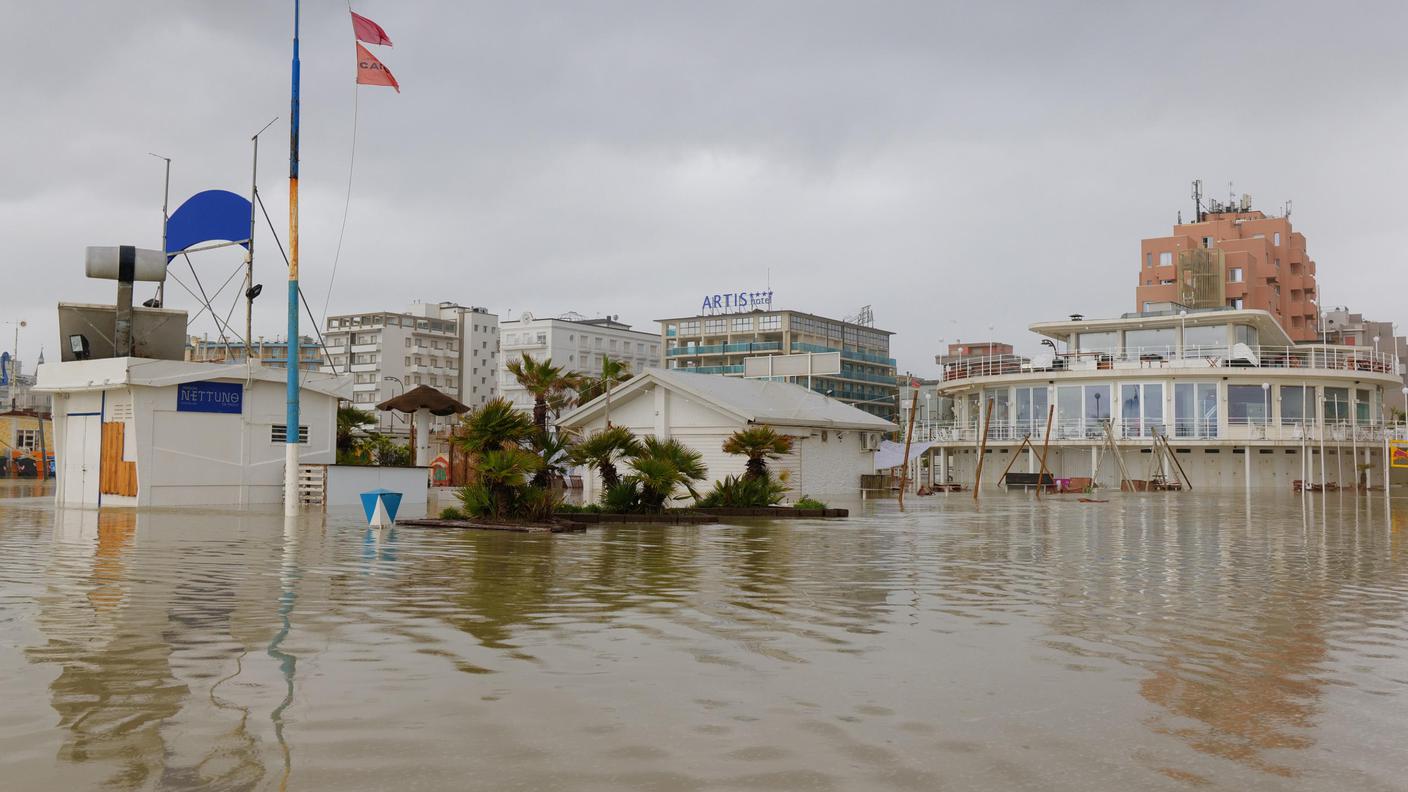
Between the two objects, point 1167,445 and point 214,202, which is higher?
point 214,202

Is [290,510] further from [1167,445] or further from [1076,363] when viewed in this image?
[1076,363]

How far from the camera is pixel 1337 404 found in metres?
60.8

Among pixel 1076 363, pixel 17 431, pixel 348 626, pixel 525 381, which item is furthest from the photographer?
pixel 17 431

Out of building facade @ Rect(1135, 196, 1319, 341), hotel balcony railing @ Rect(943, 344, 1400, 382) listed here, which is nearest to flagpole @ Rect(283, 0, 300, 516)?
hotel balcony railing @ Rect(943, 344, 1400, 382)

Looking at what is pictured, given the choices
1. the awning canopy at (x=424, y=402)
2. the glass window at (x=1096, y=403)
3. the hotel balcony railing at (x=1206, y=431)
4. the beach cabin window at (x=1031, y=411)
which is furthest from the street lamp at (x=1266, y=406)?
the awning canopy at (x=424, y=402)

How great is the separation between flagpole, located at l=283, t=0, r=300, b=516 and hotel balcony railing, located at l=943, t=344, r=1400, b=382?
45.2 m

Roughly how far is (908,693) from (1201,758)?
1763mm

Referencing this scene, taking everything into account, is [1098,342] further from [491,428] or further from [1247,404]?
[491,428]

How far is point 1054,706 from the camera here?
6398 millimetres

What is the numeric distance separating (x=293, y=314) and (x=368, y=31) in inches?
264

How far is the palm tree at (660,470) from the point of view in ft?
→ 82.0

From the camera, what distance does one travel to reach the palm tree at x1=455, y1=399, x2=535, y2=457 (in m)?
21.5

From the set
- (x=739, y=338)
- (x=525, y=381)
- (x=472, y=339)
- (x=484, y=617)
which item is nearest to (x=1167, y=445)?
(x=525, y=381)

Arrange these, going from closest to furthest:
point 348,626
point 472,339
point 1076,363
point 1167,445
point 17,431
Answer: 1. point 348,626
2. point 1167,445
3. point 1076,363
4. point 17,431
5. point 472,339
